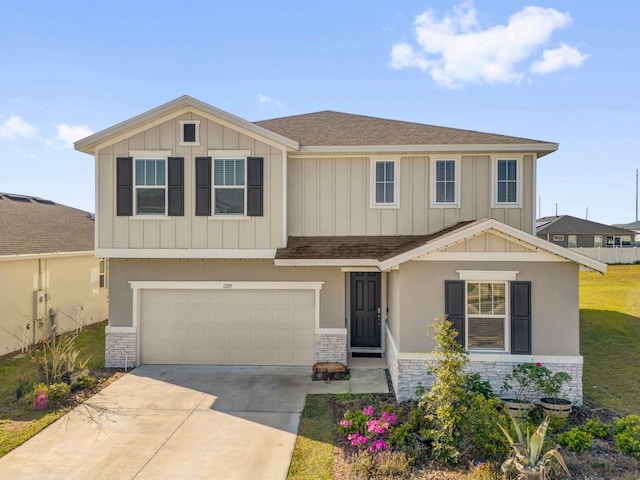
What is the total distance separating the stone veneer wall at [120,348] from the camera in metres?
11.0

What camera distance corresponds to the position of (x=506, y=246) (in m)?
8.21

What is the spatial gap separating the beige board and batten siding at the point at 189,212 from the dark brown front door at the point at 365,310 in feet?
9.17

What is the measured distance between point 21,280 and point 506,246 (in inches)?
547

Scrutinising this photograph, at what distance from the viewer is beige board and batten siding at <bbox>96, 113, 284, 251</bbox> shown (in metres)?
10.3

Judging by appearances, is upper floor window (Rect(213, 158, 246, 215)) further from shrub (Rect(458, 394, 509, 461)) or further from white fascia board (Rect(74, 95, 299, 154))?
shrub (Rect(458, 394, 509, 461))

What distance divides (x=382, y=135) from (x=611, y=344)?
972 cm

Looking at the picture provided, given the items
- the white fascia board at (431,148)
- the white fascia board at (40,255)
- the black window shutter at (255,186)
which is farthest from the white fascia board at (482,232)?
the white fascia board at (40,255)

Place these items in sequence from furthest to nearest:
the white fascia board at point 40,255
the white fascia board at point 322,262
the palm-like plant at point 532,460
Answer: the white fascia board at point 40,255 < the white fascia board at point 322,262 < the palm-like plant at point 532,460

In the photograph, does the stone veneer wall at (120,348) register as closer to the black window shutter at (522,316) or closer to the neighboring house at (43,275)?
the neighboring house at (43,275)

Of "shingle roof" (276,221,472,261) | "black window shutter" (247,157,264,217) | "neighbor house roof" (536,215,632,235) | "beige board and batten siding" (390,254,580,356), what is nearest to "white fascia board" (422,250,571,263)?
"beige board and batten siding" (390,254,580,356)

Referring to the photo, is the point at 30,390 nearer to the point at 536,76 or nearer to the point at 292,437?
the point at 292,437

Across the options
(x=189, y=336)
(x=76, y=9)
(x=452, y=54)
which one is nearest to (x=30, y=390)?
(x=189, y=336)

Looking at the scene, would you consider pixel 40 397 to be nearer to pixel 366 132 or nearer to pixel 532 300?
pixel 532 300

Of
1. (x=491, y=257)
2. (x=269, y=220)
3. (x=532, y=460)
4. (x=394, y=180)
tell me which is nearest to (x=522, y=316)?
(x=491, y=257)
